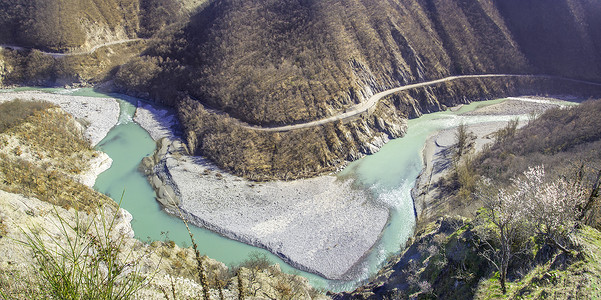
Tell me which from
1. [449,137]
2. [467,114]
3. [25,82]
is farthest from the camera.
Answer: [25,82]

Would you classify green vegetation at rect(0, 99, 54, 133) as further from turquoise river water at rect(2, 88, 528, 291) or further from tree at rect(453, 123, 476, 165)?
tree at rect(453, 123, 476, 165)

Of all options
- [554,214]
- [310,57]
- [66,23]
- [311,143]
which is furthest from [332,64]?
[66,23]

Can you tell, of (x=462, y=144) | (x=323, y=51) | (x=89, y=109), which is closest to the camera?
(x=462, y=144)

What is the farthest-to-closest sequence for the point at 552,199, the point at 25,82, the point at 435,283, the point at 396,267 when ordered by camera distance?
the point at 25,82
the point at 396,267
the point at 435,283
the point at 552,199

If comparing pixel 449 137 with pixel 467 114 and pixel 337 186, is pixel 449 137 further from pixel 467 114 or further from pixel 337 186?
pixel 337 186

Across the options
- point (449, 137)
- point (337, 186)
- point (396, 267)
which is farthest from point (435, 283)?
point (449, 137)

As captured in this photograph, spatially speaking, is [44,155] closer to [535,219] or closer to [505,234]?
[505,234]

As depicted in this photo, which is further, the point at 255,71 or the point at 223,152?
the point at 255,71

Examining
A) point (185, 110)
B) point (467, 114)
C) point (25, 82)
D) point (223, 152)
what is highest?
point (25, 82)

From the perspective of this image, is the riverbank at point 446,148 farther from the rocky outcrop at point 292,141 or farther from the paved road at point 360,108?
the paved road at point 360,108
